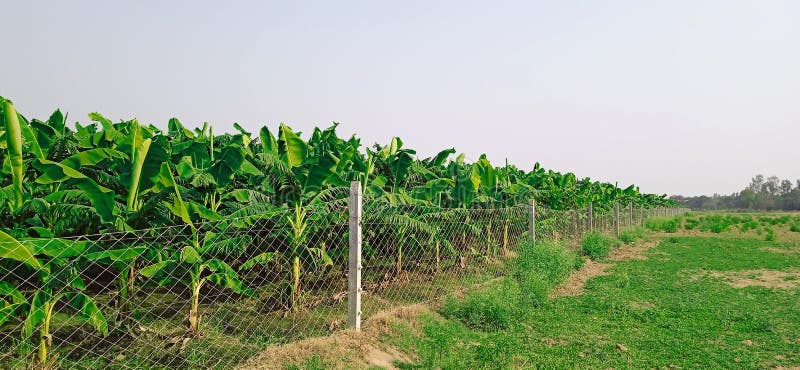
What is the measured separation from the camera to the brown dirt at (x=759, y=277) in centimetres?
1127

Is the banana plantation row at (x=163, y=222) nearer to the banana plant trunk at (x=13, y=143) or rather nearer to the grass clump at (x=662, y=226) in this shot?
the banana plant trunk at (x=13, y=143)

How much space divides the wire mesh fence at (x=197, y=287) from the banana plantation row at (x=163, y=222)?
3cm

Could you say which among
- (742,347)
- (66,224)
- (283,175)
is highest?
(283,175)

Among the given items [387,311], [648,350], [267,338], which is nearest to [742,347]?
[648,350]

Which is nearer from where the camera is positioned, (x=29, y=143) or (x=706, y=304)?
(x=29, y=143)

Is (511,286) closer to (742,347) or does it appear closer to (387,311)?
(387,311)

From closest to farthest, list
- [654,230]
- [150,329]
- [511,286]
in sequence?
[150,329]
[511,286]
[654,230]

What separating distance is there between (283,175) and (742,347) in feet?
20.2

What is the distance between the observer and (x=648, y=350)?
6.10 meters

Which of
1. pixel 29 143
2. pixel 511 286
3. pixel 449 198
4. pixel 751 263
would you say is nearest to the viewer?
pixel 29 143

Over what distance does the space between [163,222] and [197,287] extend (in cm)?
92

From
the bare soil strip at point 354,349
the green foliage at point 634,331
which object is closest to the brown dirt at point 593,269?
the green foliage at point 634,331

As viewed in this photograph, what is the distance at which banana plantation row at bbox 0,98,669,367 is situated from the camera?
4.06 m

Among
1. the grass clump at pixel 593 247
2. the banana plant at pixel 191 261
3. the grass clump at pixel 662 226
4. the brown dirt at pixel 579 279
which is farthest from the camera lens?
the grass clump at pixel 662 226
